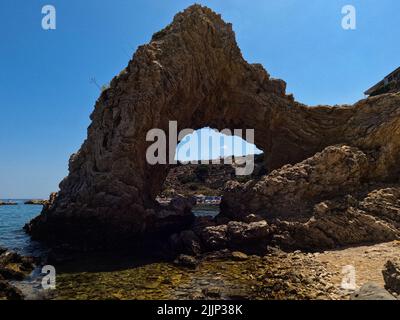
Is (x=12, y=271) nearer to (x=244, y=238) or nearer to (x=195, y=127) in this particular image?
(x=244, y=238)

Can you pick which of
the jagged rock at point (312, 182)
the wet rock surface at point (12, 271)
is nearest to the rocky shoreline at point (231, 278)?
the wet rock surface at point (12, 271)

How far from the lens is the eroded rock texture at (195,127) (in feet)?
86.2

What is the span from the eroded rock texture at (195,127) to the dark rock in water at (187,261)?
7886 mm

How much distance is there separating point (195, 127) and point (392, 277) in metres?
26.9

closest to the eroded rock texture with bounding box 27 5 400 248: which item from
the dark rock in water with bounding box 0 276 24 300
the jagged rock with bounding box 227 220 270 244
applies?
the jagged rock with bounding box 227 220 270 244

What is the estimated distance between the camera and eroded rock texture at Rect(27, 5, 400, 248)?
26.3 m

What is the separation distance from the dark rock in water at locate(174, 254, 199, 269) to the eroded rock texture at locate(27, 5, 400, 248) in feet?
25.9

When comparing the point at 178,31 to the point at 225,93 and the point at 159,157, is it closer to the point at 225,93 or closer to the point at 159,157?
the point at 225,93

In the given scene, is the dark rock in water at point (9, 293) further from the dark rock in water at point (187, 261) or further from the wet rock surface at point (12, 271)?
the dark rock in water at point (187, 261)

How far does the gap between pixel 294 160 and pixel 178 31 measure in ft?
59.1

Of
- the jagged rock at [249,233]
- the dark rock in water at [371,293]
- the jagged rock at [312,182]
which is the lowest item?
the dark rock in water at [371,293]

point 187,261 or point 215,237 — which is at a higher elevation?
point 215,237

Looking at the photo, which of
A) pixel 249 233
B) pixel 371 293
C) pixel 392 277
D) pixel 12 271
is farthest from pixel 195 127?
pixel 371 293

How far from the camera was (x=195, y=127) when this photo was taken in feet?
121
